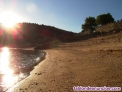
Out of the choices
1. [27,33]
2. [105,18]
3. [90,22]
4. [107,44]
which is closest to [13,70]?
[107,44]

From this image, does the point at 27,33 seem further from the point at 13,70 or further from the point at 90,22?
the point at 13,70

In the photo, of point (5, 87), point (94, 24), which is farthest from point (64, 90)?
point (94, 24)

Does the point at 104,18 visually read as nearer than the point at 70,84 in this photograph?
No

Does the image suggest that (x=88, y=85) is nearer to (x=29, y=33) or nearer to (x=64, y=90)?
(x=64, y=90)

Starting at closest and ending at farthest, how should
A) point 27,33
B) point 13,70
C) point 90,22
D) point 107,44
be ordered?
point 13,70, point 107,44, point 90,22, point 27,33

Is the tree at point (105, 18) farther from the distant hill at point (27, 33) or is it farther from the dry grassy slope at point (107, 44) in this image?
the dry grassy slope at point (107, 44)

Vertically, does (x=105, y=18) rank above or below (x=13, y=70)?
above

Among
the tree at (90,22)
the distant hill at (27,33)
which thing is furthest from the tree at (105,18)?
the distant hill at (27,33)

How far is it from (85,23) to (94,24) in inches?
220

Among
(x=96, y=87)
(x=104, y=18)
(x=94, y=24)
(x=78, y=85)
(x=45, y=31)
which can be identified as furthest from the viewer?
(x=45, y=31)

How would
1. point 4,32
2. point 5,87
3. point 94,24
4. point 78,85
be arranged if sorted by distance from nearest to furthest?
point 78,85
point 5,87
point 94,24
point 4,32

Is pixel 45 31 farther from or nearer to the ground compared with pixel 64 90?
farther from the ground

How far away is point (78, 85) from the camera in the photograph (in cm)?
831

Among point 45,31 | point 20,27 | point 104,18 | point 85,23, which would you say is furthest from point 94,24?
point 20,27
